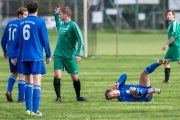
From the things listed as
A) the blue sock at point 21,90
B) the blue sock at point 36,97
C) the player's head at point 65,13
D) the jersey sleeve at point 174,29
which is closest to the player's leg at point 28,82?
the blue sock at point 36,97

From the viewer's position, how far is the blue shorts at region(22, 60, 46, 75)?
11.6 m

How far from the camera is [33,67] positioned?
1158cm

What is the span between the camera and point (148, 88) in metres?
13.5

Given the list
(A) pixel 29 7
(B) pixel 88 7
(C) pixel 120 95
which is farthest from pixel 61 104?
(B) pixel 88 7

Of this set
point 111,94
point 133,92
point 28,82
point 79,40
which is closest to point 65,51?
point 79,40

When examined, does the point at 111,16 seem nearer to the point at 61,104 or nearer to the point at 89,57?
the point at 89,57

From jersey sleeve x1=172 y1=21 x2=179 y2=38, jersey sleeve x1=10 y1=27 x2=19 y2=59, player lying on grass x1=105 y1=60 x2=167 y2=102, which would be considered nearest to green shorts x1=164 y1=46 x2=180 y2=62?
jersey sleeve x1=172 y1=21 x2=179 y2=38

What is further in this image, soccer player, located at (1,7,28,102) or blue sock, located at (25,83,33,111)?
soccer player, located at (1,7,28,102)

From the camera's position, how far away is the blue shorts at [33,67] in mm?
11570

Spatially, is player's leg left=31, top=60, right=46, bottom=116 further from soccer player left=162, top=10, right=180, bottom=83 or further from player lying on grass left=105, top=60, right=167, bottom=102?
soccer player left=162, top=10, right=180, bottom=83

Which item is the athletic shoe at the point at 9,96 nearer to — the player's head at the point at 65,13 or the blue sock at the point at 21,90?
the blue sock at the point at 21,90

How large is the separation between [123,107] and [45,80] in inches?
263

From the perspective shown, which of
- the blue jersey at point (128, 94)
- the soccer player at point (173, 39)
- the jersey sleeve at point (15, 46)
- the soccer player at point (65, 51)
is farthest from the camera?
the soccer player at point (173, 39)

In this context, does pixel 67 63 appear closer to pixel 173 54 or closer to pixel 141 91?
pixel 141 91
